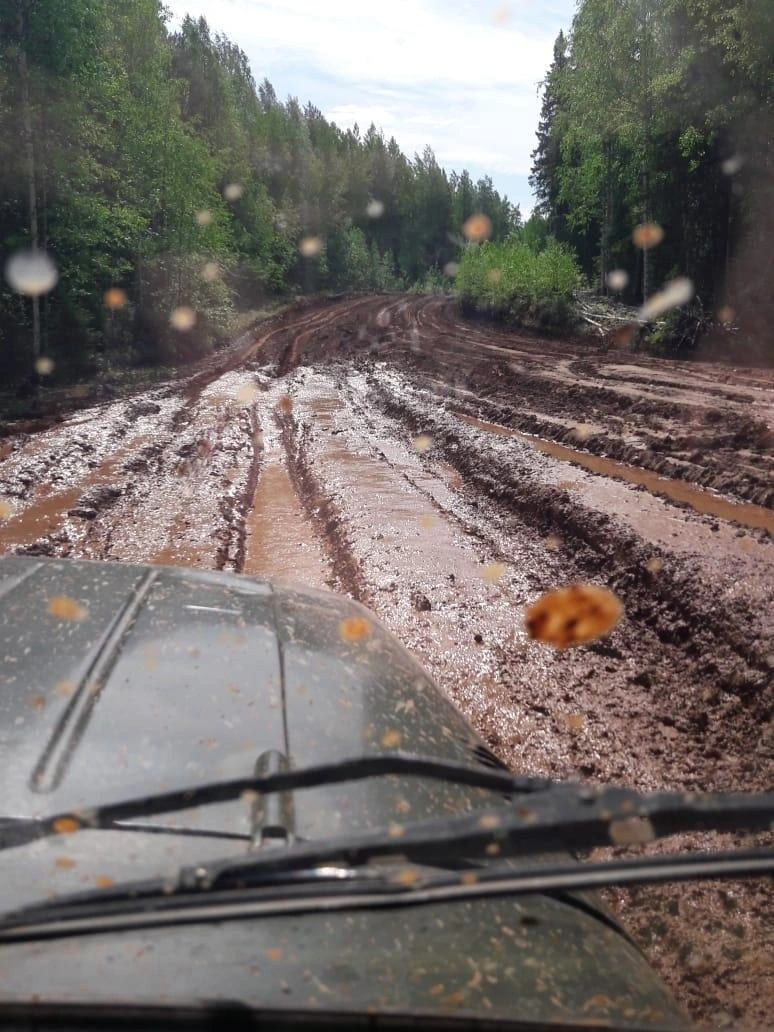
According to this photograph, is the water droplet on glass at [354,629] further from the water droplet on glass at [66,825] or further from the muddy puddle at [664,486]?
the muddy puddle at [664,486]

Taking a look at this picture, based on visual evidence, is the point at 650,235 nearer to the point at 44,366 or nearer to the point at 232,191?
the point at 44,366

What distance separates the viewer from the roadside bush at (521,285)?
25391 mm

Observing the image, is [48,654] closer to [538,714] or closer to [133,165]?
[538,714]

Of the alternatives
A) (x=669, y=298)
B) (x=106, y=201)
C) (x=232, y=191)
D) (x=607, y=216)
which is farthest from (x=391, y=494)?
(x=232, y=191)

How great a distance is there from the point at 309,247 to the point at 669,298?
3572 cm

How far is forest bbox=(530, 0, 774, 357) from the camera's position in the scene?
20156mm

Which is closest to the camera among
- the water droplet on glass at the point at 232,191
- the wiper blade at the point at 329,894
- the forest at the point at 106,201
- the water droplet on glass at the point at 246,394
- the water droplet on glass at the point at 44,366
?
the wiper blade at the point at 329,894

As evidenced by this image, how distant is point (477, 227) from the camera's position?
3816 inches

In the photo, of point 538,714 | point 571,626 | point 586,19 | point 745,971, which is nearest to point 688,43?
point 586,19

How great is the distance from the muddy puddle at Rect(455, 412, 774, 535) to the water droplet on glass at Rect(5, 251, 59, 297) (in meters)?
10.8

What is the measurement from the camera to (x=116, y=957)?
1.25 meters

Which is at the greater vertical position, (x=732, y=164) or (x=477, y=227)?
(x=477, y=227)

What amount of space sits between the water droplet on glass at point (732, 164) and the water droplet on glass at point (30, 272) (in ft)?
59.3

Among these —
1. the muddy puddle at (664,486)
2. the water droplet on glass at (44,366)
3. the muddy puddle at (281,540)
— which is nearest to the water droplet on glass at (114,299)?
the water droplet on glass at (44,366)
